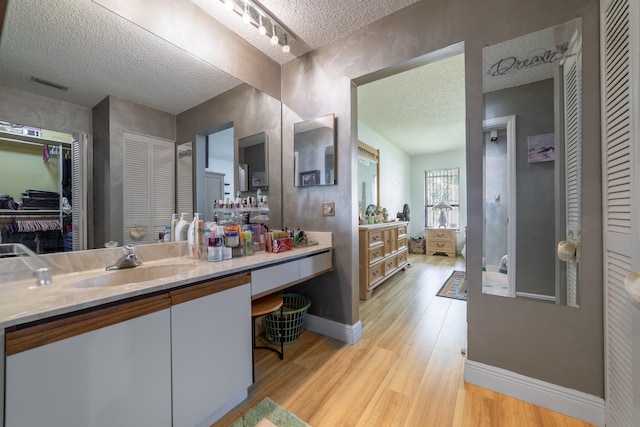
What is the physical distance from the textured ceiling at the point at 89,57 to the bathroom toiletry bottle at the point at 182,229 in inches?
28.1

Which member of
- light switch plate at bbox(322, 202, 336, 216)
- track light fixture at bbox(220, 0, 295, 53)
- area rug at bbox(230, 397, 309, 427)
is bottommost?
area rug at bbox(230, 397, 309, 427)

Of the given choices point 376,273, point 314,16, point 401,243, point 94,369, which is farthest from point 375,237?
point 94,369

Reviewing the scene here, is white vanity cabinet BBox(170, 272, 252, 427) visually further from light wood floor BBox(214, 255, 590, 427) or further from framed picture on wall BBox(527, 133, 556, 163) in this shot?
framed picture on wall BBox(527, 133, 556, 163)

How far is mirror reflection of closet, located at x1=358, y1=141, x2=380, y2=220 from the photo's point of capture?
4086 mm

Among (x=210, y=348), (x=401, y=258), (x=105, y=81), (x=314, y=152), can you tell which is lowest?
(x=401, y=258)

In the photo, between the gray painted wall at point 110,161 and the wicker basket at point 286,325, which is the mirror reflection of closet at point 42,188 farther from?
the wicker basket at point 286,325

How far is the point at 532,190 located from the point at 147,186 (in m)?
2.27

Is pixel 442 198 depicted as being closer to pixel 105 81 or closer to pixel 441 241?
pixel 441 241

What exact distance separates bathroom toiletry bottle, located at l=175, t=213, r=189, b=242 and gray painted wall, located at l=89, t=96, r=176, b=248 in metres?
0.29

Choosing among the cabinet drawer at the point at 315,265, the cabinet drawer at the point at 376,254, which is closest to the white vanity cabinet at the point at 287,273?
the cabinet drawer at the point at 315,265

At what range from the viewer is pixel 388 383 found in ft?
4.98

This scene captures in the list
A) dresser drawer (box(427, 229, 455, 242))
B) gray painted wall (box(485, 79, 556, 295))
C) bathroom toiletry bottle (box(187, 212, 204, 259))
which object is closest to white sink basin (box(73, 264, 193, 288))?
bathroom toiletry bottle (box(187, 212, 204, 259))

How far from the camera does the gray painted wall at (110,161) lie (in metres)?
1.32

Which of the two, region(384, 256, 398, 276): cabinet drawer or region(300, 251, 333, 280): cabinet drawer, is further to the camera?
region(384, 256, 398, 276): cabinet drawer
